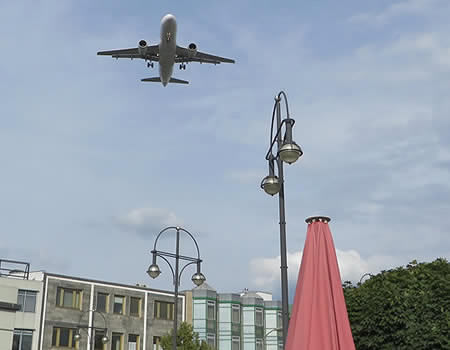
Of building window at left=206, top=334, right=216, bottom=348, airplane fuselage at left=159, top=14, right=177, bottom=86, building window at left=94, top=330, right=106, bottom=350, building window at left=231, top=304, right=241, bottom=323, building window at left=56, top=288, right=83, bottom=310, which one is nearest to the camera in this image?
airplane fuselage at left=159, top=14, right=177, bottom=86

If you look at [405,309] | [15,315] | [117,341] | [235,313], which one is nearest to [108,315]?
[117,341]

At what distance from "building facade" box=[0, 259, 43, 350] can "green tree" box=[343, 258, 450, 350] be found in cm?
4054

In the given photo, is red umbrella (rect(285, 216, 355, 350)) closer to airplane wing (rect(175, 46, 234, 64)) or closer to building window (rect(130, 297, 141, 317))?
airplane wing (rect(175, 46, 234, 64))

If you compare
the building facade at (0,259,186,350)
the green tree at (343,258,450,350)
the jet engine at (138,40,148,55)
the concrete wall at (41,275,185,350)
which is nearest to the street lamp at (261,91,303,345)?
the green tree at (343,258,450,350)

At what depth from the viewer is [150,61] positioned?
48.8 meters

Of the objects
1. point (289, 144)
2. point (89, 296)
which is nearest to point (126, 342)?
point (89, 296)

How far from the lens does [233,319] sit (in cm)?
7062

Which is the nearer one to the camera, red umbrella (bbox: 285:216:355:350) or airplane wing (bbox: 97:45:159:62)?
red umbrella (bbox: 285:216:355:350)

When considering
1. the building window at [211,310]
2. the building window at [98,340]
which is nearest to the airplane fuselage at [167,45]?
the building window at [98,340]

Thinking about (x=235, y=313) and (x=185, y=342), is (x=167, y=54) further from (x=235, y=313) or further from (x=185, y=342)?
(x=235, y=313)

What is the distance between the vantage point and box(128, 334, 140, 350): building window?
61.4 metres

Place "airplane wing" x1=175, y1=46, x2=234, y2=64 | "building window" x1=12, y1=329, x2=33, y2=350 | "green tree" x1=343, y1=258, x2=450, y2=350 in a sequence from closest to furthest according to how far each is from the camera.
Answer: "green tree" x1=343, y1=258, x2=450, y2=350
"airplane wing" x1=175, y1=46, x2=234, y2=64
"building window" x1=12, y1=329, x2=33, y2=350

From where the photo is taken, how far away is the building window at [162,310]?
64.6 m

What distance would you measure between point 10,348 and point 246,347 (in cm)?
2874
